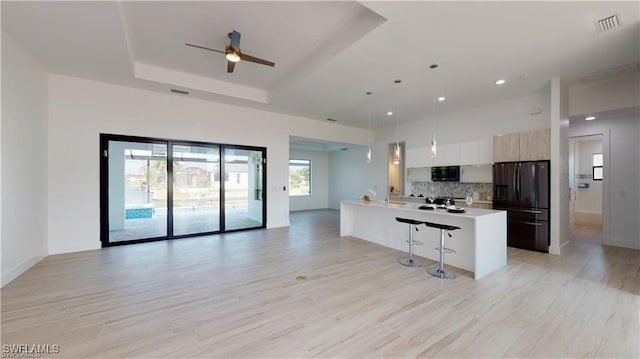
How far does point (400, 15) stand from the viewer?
2.73 metres

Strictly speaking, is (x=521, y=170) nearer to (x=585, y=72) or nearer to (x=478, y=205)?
(x=478, y=205)

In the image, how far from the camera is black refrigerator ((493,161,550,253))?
467 cm

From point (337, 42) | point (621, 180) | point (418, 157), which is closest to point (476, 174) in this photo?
point (418, 157)

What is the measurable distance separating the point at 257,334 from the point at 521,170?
5524 millimetres

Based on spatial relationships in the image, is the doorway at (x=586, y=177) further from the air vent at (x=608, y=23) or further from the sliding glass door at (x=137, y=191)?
the sliding glass door at (x=137, y=191)

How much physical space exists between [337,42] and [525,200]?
4.66 m

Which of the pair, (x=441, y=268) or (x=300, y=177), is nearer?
(x=441, y=268)

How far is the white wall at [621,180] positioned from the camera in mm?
4984

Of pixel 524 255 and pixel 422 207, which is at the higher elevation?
pixel 422 207

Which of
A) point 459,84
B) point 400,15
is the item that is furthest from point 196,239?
point 459,84

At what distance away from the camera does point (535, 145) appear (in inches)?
191

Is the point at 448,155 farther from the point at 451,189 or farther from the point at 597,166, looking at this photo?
the point at 597,166

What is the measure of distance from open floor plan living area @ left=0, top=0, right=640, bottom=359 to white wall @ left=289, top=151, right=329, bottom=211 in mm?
3631

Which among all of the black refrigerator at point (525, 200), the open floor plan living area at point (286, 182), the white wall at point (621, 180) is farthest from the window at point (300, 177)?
the white wall at point (621, 180)
